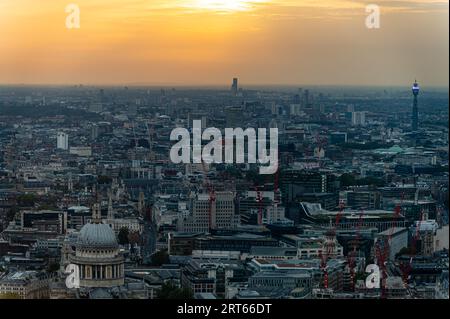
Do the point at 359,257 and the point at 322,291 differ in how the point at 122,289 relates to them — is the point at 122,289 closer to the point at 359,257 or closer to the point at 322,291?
the point at 322,291

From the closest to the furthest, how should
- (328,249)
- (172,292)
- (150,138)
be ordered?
(172,292) < (328,249) < (150,138)

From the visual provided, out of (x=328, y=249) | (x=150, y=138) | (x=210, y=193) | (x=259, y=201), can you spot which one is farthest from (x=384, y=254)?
(x=150, y=138)

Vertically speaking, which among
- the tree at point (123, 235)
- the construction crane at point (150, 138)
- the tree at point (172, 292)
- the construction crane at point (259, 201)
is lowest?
the tree at point (172, 292)

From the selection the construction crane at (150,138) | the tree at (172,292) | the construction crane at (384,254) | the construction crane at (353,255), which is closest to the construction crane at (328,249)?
the construction crane at (353,255)

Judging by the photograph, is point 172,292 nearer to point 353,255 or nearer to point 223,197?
point 353,255

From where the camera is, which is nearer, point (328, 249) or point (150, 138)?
point (328, 249)

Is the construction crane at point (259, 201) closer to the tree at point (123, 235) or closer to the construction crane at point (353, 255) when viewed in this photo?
the construction crane at point (353, 255)

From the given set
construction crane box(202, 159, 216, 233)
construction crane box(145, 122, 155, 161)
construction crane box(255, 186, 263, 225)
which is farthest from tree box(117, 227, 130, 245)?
construction crane box(145, 122, 155, 161)
